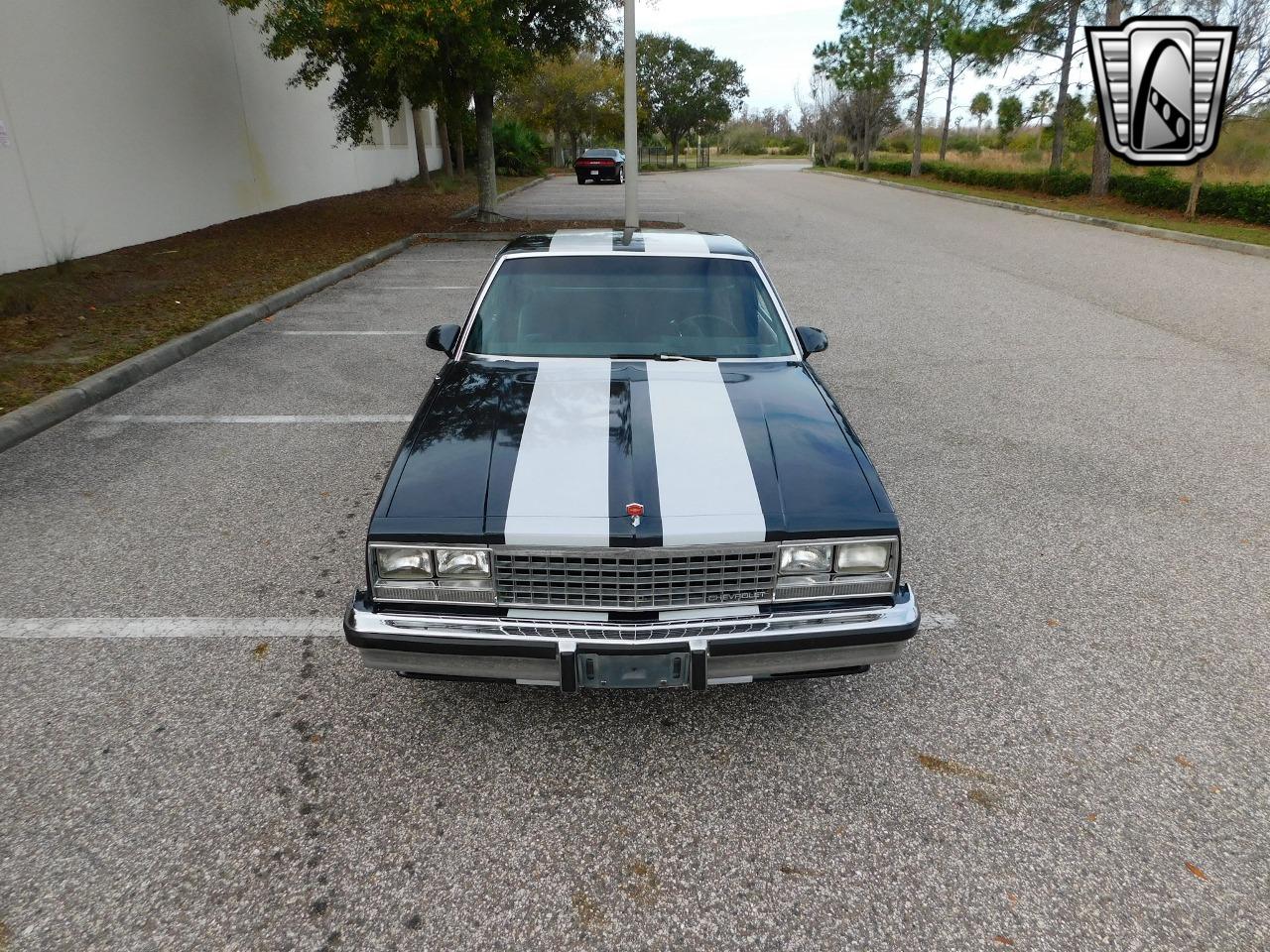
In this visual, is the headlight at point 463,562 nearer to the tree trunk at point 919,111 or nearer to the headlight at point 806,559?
the headlight at point 806,559

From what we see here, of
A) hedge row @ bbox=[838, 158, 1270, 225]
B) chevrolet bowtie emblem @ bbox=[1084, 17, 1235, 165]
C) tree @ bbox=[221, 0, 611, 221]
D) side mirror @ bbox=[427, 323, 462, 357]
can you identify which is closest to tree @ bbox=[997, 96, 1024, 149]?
hedge row @ bbox=[838, 158, 1270, 225]

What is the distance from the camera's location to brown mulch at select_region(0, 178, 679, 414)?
7.06m

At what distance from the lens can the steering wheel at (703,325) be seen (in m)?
3.79

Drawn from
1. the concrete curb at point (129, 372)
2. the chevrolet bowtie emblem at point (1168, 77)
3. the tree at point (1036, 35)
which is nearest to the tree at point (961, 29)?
the tree at point (1036, 35)

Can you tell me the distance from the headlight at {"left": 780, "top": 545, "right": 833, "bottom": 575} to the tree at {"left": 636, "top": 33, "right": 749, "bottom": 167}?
240 feet

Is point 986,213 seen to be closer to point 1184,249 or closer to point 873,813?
point 1184,249

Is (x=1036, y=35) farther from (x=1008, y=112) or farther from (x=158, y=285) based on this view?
(x=158, y=285)

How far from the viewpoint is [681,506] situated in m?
2.57

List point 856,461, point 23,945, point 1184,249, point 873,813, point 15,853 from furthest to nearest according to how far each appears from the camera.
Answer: point 1184,249
point 856,461
point 873,813
point 15,853
point 23,945

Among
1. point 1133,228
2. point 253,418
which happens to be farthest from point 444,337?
point 1133,228

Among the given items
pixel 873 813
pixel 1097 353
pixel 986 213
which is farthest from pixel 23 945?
pixel 986 213

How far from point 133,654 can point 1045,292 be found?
10938 millimetres

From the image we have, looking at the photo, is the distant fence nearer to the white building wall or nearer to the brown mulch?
the white building wall

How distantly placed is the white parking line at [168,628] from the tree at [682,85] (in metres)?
72.7
